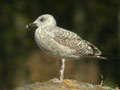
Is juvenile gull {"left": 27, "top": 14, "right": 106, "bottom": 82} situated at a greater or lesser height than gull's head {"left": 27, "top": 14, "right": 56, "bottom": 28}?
lesser

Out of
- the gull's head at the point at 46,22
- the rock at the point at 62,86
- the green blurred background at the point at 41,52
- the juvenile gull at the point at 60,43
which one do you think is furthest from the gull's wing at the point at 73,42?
the green blurred background at the point at 41,52

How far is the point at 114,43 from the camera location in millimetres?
30219

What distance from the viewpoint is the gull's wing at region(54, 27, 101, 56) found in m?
12.3

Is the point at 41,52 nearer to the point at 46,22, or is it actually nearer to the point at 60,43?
the point at 46,22

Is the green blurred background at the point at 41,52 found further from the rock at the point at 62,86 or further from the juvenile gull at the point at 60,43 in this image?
the rock at the point at 62,86

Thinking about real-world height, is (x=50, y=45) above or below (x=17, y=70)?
above

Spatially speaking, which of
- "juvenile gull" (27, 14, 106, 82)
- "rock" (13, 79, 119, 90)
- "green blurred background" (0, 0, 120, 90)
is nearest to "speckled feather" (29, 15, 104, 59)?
"juvenile gull" (27, 14, 106, 82)

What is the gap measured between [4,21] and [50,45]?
19415 millimetres

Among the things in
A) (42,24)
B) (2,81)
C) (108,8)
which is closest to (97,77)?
(108,8)

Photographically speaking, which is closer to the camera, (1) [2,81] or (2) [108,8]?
(2) [108,8]

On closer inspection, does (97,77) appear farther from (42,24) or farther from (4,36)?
(42,24)

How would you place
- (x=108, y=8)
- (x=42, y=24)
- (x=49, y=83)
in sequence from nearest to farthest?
(x=49, y=83)
(x=42, y=24)
(x=108, y=8)

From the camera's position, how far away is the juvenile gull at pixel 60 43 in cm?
1201

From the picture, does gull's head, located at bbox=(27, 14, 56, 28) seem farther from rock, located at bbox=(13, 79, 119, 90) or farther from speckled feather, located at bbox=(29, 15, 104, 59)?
rock, located at bbox=(13, 79, 119, 90)
